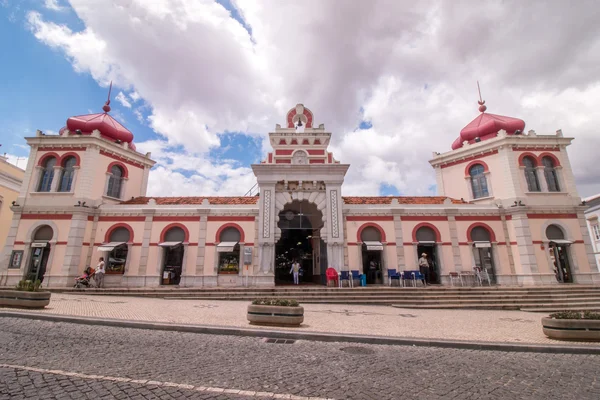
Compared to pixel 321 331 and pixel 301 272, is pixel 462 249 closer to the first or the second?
pixel 301 272

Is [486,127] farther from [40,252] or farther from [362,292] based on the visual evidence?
[40,252]

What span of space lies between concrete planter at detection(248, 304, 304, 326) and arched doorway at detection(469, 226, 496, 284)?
16.3 m

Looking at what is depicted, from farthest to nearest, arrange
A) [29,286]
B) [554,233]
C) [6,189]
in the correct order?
[6,189] < [554,233] < [29,286]

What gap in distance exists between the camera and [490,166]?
21.4 metres

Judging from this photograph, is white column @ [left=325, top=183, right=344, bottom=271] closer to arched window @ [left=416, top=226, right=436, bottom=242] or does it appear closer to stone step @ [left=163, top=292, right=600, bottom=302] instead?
stone step @ [left=163, top=292, right=600, bottom=302]

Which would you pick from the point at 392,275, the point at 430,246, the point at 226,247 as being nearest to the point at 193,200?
the point at 226,247

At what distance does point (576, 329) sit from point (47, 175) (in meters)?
29.1

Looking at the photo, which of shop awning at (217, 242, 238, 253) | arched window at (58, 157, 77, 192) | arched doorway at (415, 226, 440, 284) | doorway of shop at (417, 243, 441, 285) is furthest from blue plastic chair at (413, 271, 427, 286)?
arched window at (58, 157, 77, 192)

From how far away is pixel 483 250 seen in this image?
64.8ft

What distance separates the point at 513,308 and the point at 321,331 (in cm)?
1163

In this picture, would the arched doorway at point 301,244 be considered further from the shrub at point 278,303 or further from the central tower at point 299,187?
the shrub at point 278,303

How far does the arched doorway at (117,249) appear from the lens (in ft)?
62.5

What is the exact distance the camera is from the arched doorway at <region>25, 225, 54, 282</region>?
60.8ft

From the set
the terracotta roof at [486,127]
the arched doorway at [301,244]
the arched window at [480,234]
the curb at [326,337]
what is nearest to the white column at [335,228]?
the arched doorway at [301,244]
